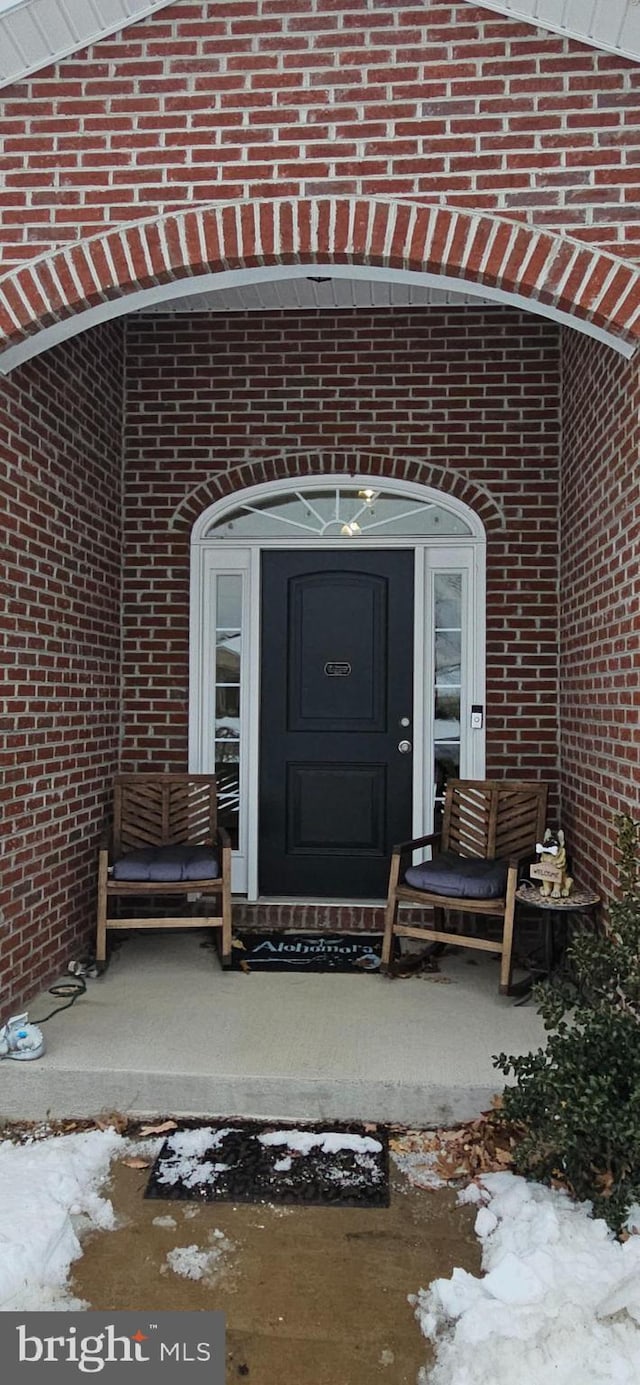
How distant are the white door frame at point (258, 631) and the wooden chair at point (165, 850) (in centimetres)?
28

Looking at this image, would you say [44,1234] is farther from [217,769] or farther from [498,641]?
[498,641]

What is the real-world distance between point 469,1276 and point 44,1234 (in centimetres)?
103

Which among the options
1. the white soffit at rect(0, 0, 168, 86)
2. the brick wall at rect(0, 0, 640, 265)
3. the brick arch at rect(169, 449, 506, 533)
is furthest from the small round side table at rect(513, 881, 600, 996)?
the white soffit at rect(0, 0, 168, 86)

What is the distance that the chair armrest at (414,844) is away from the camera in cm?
380

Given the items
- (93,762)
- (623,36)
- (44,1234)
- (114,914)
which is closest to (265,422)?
(93,762)

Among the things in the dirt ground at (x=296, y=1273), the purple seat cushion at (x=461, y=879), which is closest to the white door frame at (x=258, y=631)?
the purple seat cushion at (x=461, y=879)

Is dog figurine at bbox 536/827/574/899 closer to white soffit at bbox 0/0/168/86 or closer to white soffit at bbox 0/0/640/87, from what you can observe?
white soffit at bbox 0/0/640/87

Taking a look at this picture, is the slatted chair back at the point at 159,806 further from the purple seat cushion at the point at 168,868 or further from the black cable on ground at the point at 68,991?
the black cable on ground at the point at 68,991

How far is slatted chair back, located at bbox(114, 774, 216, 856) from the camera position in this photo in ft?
14.3

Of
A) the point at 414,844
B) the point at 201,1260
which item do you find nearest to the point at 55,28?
the point at 414,844

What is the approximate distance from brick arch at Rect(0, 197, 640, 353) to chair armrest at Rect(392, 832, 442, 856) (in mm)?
2108

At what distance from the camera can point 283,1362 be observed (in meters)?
1.90

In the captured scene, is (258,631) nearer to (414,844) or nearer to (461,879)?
(414,844)

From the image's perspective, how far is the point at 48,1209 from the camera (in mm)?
2326
